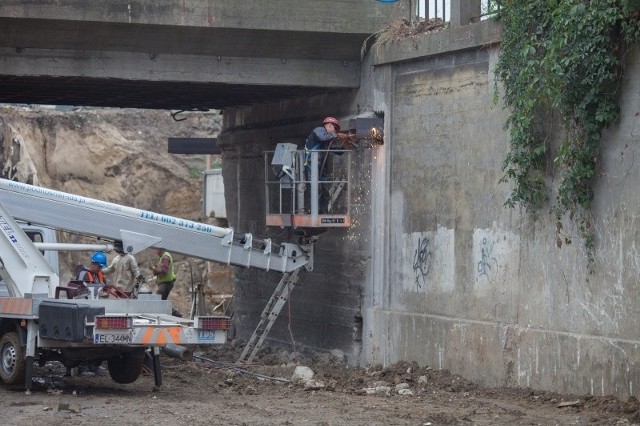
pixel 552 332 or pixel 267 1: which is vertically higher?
pixel 267 1

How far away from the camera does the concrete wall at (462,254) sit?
12641mm

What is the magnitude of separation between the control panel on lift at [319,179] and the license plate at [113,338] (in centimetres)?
459

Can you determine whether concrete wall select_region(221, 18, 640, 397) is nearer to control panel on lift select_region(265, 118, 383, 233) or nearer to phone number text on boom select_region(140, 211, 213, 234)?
control panel on lift select_region(265, 118, 383, 233)

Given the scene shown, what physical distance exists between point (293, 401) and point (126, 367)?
2523mm

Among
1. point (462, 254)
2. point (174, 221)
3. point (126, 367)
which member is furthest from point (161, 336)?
point (462, 254)

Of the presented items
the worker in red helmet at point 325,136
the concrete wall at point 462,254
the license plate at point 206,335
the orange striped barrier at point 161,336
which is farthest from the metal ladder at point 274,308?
the orange striped barrier at point 161,336

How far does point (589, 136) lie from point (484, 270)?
291 centimetres

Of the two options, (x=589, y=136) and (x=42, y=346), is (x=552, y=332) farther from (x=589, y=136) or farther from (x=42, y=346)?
(x=42, y=346)

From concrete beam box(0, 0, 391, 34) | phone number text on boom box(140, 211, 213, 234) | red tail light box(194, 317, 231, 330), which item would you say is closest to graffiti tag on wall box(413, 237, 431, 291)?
phone number text on boom box(140, 211, 213, 234)

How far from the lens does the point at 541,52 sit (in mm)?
13469

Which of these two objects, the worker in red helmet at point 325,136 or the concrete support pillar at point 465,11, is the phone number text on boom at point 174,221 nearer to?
the worker in red helmet at point 325,136

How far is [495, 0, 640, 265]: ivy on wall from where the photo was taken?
1231 cm

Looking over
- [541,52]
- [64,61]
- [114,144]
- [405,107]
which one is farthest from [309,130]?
[114,144]

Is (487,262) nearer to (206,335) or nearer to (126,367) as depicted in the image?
(206,335)
